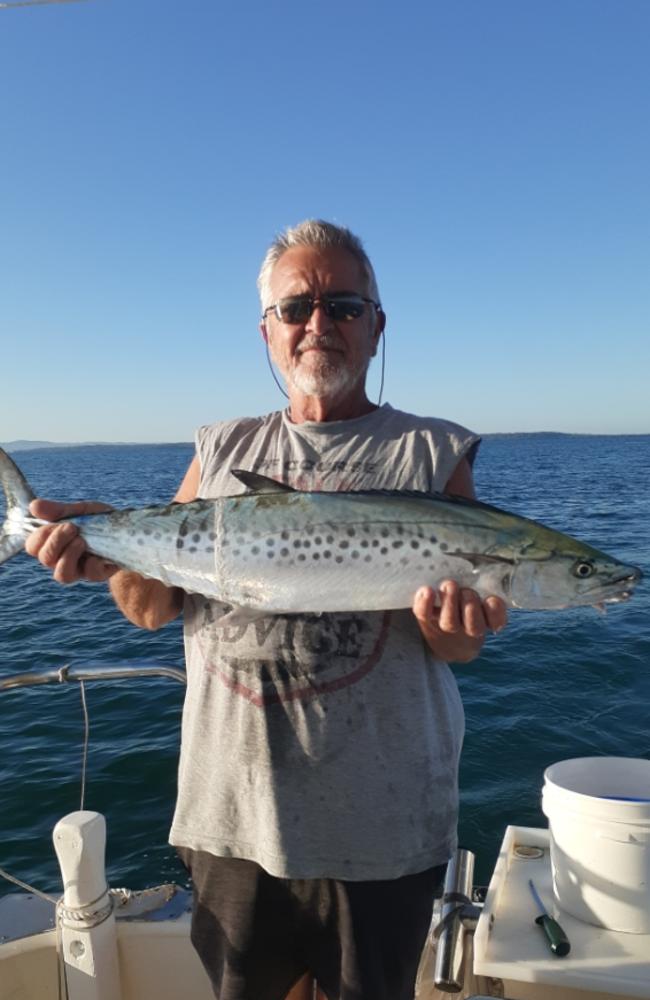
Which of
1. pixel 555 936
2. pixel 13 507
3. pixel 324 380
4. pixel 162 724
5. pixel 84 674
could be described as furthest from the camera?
pixel 162 724

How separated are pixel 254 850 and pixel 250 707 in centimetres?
53

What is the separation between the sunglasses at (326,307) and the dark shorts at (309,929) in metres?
2.22

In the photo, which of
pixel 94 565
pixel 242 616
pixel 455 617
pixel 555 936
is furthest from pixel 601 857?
pixel 94 565

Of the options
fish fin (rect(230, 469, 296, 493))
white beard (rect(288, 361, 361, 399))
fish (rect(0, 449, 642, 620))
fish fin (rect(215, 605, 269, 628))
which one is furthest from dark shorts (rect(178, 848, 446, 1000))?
white beard (rect(288, 361, 361, 399))

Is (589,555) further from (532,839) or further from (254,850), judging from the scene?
(532,839)

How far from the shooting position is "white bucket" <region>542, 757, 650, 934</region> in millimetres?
3215

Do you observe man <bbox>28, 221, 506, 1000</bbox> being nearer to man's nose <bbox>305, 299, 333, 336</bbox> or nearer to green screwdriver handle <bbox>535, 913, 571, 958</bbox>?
man's nose <bbox>305, 299, 333, 336</bbox>

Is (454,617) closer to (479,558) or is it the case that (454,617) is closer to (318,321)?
(479,558)

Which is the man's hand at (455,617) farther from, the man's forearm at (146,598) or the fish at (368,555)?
the man's forearm at (146,598)

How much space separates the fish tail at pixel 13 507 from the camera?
3344 mm

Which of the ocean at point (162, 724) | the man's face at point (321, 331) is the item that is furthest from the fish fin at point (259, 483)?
the ocean at point (162, 724)

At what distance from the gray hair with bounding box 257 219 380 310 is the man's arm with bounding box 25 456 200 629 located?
923 mm

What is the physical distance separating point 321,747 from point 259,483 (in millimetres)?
1053

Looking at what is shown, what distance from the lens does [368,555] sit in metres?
2.95
